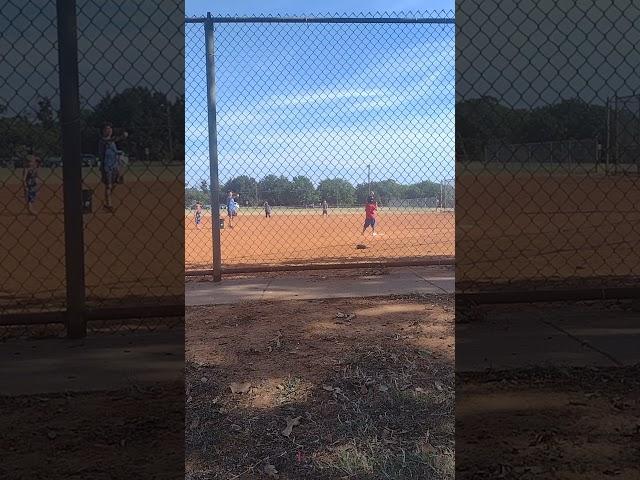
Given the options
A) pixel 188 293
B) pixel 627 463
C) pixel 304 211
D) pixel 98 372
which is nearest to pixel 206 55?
pixel 188 293

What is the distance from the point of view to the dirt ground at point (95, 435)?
177 cm

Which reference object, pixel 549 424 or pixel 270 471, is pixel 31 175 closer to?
pixel 270 471

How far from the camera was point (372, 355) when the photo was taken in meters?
3.06

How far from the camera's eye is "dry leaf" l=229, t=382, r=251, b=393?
260 cm

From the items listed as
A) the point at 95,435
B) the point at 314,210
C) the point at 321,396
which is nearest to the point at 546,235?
the point at 321,396

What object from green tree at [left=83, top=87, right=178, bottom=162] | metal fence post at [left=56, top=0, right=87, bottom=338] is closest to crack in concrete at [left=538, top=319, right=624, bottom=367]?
green tree at [left=83, top=87, right=178, bottom=162]

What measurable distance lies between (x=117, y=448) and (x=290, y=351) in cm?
136

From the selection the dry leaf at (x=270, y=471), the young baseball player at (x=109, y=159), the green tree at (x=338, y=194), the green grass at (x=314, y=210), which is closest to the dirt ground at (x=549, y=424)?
the dry leaf at (x=270, y=471)

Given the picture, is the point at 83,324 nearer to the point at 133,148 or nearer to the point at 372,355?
the point at 133,148

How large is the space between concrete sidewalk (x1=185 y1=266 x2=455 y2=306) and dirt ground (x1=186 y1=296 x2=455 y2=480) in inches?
29.5

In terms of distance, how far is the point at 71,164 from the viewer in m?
2.73

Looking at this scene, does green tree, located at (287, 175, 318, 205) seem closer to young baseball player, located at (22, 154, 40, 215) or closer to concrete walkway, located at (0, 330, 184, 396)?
→ young baseball player, located at (22, 154, 40, 215)

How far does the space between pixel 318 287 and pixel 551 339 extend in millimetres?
2567

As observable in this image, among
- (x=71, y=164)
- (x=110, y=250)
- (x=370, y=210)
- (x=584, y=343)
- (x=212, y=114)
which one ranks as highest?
(x=212, y=114)
